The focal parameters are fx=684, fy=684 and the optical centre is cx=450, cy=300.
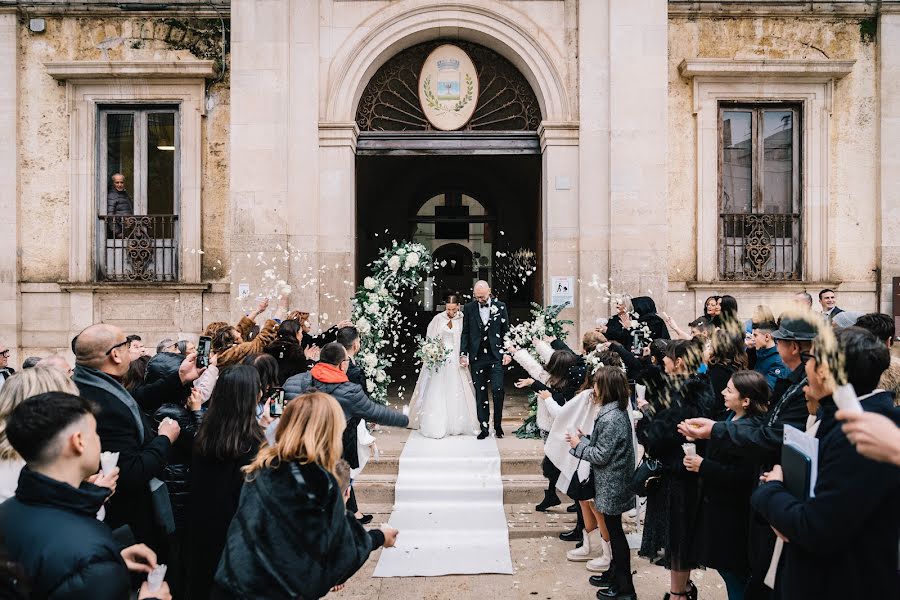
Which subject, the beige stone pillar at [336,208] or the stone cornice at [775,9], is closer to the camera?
the beige stone pillar at [336,208]

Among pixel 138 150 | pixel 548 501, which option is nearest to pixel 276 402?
pixel 548 501

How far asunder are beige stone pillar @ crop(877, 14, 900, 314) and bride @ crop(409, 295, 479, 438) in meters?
7.00

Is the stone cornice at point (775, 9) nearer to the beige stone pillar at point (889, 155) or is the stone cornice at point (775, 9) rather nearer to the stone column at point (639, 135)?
the beige stone pillar at point (889, 155)

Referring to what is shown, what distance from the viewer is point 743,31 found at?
439 inches

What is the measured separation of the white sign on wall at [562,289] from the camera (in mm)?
10586

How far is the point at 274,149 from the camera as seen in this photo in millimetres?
10469

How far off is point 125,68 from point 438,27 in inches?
200

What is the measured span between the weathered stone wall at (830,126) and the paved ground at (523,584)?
20.4 feet

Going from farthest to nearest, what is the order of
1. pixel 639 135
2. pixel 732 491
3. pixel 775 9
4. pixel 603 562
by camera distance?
pixel 775 9
pixel 639 135
pixel 603 562
pixel 732 491

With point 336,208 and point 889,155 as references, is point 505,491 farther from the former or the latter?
point 889,155

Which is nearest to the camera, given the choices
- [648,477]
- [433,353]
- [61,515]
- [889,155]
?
[61,515]

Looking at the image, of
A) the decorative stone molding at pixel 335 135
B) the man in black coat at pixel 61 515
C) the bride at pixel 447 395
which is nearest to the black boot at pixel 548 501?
the bride at pixel 447 395

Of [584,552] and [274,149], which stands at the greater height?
[274,149]

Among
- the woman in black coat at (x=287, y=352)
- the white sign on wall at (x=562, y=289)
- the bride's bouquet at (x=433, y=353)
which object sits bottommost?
the bride's bouquet at (x=433, y=353)
